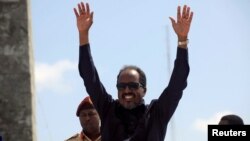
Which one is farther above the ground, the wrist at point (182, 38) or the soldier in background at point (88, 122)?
the wrist at point (182, 38)

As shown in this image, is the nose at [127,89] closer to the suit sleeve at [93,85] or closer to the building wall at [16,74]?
the suit sleeve at [93,85]

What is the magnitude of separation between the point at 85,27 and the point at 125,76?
21.6 inches

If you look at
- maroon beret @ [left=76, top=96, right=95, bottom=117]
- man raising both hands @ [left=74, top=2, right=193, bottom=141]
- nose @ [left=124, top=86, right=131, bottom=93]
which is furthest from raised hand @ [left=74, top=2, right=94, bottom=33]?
maroon beret @ [left=76, top=96, right=95, bottom=117]

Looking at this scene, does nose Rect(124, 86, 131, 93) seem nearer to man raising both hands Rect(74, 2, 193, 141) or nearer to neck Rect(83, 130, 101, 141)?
man raising both hands Rect(74, 2, 193, 141)

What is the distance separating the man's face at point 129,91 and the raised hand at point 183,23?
1.51 ft

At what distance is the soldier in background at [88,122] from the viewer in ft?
18.3

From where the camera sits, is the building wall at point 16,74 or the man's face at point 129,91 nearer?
the man's face at point 129,91

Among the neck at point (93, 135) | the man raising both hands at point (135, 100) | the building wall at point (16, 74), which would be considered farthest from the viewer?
the neck at point (93, 135)

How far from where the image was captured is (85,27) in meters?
4.56

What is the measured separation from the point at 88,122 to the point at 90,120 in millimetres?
26

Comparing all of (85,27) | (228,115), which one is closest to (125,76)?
(85,27)

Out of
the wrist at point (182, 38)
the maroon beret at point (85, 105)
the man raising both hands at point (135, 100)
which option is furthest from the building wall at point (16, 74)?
the wrist at point (182, 38)

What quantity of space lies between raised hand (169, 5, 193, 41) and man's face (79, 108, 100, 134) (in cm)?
150

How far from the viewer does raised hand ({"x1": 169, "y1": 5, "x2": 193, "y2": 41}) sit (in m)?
4.39
